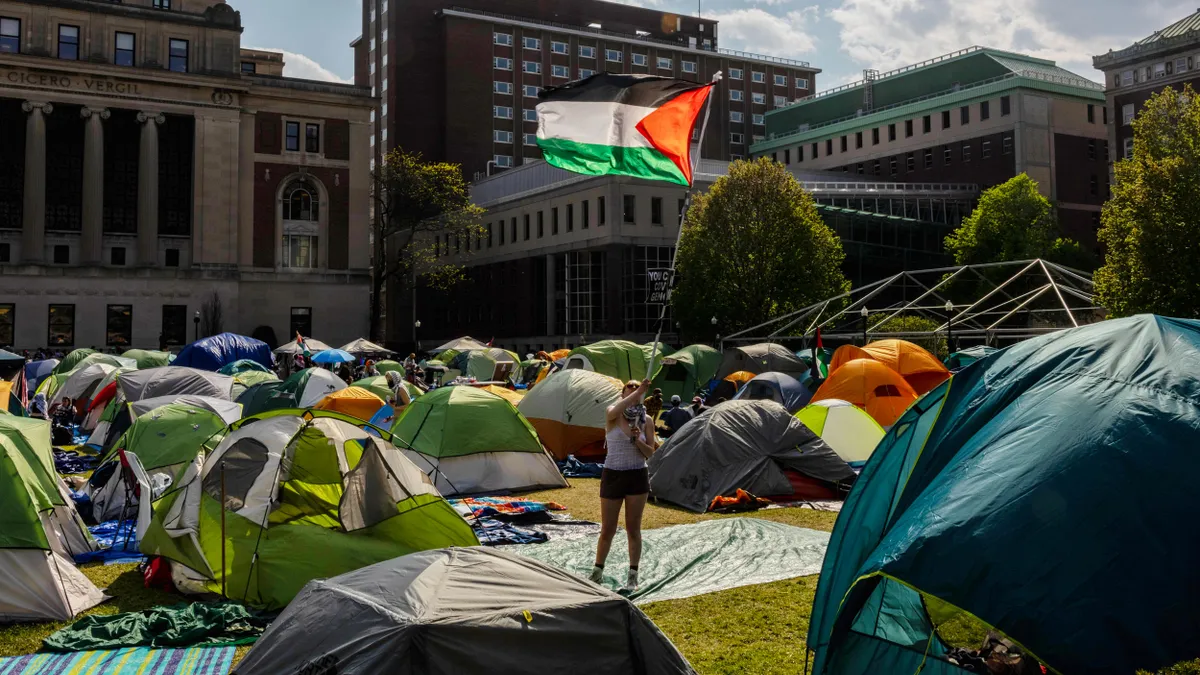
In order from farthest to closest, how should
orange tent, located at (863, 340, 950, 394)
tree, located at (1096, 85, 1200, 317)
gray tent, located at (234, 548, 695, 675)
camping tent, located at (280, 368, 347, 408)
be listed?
tree, located at (1096, 85, 1200, 317) → orange tent, located at (863, 340, 950, 394) → camping tent, located at (280, 368, 347, 408) → gray tent, located at (234, 548, 695, 675)

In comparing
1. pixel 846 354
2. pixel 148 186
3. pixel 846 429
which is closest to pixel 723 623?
pixel 846 429

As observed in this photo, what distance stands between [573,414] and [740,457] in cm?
607

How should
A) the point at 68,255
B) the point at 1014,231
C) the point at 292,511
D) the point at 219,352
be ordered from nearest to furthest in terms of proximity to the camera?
1. the point at 292,511
2. the point at 219,352
3. the point at 1014,231
4. the point at 68,255

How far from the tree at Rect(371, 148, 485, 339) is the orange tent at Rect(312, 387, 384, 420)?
150 ft

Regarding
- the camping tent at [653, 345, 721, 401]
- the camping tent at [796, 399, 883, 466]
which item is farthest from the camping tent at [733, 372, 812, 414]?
the camping tent at [653, 345, 721, 401]

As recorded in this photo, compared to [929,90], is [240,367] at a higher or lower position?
lower

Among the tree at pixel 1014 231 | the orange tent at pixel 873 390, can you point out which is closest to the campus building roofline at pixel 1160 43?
the tree at pixel 1014 231

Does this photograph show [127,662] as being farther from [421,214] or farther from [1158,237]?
[421,214]

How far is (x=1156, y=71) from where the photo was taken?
6475cm

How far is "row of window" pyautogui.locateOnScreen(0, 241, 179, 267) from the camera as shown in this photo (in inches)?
2328

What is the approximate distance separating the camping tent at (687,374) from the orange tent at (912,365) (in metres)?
9.98

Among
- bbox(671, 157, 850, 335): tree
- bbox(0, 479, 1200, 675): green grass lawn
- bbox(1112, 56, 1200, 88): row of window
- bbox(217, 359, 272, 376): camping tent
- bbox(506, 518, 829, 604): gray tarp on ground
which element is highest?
bbox(1112, 56, 1200, 88): row of window

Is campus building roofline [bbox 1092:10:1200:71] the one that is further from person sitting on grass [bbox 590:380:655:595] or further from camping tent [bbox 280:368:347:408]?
person sitting on grass [bbox 590:380:655:595]

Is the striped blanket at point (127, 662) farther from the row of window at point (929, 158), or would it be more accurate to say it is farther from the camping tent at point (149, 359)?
the row of window at point (929, 158)
